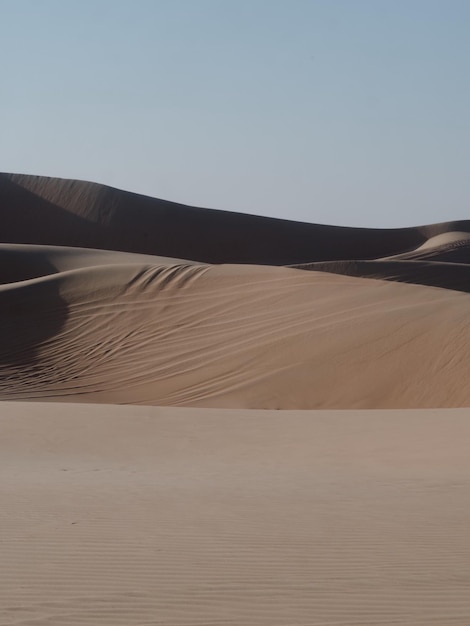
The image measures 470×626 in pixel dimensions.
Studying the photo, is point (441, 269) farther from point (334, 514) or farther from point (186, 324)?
point (334, 514)

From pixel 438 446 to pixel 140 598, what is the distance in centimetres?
741

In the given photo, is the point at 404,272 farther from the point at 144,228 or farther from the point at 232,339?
the point at 144,228

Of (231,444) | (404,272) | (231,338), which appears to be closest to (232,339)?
(231,338)

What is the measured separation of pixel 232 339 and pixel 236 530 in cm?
1411

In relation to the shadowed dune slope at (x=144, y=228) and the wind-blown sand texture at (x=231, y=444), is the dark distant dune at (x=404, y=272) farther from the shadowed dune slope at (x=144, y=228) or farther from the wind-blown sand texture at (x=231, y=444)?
the shadowed dune slope at (x=144, y=228)

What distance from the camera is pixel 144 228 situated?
2007 inches

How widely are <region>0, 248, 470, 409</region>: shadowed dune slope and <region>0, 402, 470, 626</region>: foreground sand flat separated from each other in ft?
17.4

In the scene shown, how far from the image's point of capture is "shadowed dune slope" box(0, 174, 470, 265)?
4969 cm

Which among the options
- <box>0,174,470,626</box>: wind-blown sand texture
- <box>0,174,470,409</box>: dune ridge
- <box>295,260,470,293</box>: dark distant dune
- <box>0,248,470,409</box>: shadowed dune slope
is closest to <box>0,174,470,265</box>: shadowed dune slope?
A: <box>295,260,470,293</box>: dark distant dune

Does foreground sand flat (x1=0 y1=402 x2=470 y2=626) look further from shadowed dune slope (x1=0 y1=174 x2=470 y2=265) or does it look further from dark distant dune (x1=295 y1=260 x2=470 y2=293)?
shadowed dune slope (x1=0 y1=174 x2=470 y2=265)

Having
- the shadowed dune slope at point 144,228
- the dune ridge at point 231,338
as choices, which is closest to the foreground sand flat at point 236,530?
the dune ridge at point 231,338

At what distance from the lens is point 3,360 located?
69.4 ft

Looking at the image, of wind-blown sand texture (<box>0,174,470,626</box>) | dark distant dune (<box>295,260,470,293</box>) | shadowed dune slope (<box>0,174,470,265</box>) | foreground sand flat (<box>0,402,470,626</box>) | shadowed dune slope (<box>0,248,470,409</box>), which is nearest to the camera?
foreground sand flat (<box>0,402,470,626</box>)

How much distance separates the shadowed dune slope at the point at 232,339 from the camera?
57.5 feet
